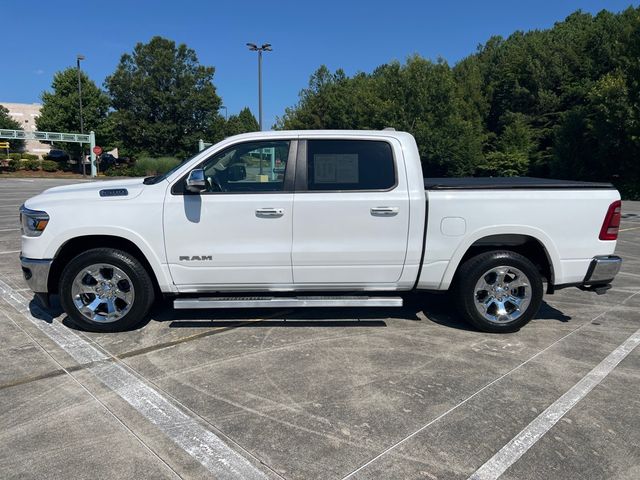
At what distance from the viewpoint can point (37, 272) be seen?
4559 mm

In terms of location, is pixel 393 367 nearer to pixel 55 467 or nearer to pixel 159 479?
pixel 159 479

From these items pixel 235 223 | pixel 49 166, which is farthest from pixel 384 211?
pixel 49 166

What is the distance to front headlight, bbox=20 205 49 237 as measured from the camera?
452cm

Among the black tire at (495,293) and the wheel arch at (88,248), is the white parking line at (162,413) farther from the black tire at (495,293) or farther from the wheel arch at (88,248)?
the black tire at (495,293)

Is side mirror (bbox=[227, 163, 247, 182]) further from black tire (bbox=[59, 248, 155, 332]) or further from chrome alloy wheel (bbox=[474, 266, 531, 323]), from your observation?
chrome alloy wheel (bbox=[474, 266, 531, 323])

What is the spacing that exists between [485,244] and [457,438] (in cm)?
225

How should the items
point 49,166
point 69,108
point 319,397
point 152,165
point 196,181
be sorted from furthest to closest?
point 69,108 → point 49,166 → point 152,165 → point 196,181 → point 319,397

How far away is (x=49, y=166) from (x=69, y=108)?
257 inches

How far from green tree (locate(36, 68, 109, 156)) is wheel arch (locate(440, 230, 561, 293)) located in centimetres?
5093

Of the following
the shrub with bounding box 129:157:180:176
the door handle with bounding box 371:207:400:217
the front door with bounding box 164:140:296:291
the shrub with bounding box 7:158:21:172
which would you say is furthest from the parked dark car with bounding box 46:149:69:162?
the door handle with bounding box 371:207:400:217

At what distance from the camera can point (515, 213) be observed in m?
4.63

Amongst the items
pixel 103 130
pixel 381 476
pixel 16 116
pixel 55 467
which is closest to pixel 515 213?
pixel 381 476

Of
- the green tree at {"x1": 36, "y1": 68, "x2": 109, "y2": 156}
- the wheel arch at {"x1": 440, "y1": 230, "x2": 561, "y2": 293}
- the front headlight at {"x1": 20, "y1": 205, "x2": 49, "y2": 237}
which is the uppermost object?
the green tree at {"x1": 36, "y1": 68, "x2": 109, "y2": 156}

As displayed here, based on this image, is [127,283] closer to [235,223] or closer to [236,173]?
[235,223]
